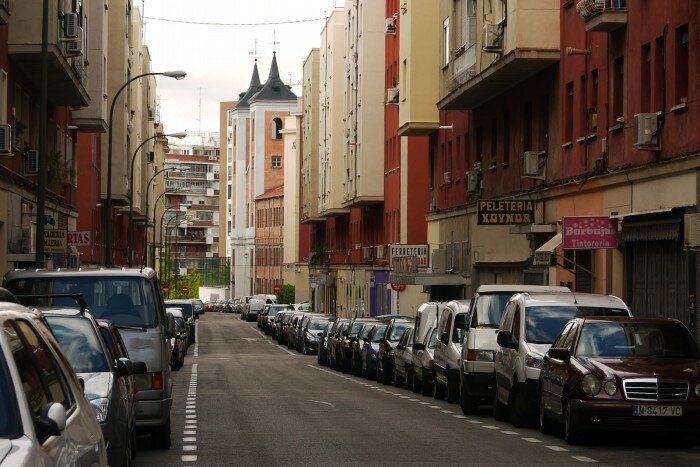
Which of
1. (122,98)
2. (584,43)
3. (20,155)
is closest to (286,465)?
(584,43)

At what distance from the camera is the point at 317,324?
63.8 metres

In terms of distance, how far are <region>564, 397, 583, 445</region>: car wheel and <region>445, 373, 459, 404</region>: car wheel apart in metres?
9.12

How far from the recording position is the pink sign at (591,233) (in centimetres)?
2766

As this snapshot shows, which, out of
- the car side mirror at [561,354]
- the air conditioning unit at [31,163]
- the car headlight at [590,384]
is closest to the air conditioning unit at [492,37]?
the air conditioning unit at [31,163]

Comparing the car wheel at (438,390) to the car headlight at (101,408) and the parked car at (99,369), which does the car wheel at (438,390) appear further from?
the car headlight at (101,408)

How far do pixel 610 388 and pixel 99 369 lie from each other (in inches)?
252

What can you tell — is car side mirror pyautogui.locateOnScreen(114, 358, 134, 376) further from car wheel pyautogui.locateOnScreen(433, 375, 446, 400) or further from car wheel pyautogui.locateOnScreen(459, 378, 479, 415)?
car wheel pyautogui.locateOnScreen(433, 375, 446, 400)

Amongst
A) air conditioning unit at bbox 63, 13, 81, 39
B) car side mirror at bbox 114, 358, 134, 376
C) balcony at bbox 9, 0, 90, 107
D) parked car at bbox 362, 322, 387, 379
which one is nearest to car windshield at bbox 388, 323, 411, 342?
parked car at bbox 362, 322, 387, 379

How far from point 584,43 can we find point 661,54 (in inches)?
233

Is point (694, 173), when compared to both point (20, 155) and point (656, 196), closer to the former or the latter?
point (656, 196)

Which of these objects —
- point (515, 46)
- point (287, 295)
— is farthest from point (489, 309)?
point (287, 295)

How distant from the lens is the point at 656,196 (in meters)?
27.5

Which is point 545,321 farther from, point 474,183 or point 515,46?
point 474,183

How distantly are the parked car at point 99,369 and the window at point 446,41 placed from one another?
32686mm
